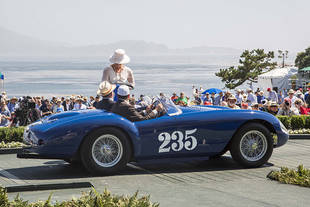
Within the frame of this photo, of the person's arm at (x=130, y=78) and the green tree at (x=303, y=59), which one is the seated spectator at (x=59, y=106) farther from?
the green tree at (x=303, y=59)

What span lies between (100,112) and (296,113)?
10.2 metres

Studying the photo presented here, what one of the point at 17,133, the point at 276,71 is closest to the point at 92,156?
the point at 17,133

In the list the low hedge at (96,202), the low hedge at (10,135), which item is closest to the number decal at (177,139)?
the low hedge at (96,202)

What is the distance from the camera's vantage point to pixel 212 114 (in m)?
10.3

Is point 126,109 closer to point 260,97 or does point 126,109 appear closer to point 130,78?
point 130,78

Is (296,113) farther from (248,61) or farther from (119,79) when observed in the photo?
(248,61)

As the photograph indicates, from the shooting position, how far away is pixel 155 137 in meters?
9.85

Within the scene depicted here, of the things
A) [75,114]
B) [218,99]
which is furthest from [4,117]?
[218,99]

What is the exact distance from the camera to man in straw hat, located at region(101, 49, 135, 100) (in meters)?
11.1

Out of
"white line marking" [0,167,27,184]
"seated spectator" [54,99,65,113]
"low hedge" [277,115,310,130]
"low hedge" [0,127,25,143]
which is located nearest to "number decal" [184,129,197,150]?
"white line marking" [0,167,27,184]

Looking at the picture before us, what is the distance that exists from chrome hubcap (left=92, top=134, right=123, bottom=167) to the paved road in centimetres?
29

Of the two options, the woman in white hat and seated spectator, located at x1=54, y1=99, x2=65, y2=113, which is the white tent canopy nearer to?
seated spectator, located at x1=54, y1=99, x2=65, y2=113

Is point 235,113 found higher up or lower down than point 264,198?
higher up

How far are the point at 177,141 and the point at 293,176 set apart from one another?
84.8 inches
